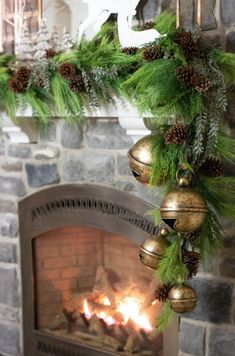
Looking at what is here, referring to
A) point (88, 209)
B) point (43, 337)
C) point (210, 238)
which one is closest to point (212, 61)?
point (210, 238)

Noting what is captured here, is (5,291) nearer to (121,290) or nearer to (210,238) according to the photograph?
(121,290)

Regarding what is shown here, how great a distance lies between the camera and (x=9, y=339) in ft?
8.44

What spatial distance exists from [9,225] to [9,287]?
31 cm

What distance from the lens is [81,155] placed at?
2193 mm

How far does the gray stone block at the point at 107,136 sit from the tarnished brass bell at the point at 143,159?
1.19ft

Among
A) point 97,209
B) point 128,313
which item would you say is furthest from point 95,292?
point 97,209

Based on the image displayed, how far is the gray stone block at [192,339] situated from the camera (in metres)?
1.92

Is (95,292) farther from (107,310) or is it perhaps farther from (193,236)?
(193,236)

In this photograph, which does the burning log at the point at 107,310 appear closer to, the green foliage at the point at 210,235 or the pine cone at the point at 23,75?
the green foliage at the point at 210,235

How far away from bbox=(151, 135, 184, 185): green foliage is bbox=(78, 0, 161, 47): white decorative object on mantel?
38 centimetres

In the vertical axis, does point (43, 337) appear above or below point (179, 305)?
below

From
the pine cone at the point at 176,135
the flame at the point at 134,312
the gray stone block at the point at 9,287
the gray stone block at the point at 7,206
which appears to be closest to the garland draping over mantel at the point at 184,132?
the pine cone at the point at 176,135

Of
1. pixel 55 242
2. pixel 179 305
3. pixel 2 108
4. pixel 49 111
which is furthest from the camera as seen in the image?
pixel 55 242

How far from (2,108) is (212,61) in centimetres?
99
